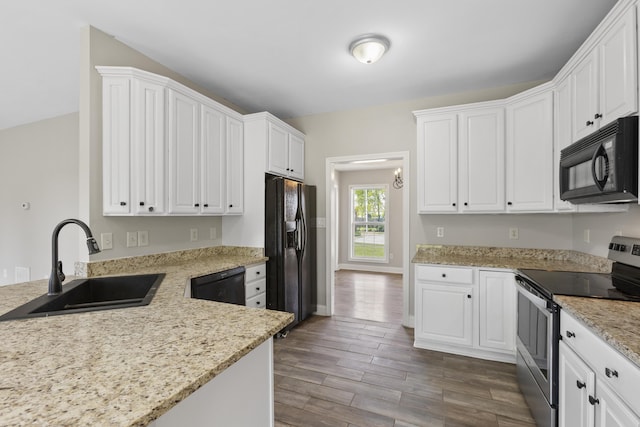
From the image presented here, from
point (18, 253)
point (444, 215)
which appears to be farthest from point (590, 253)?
point (18, 253)

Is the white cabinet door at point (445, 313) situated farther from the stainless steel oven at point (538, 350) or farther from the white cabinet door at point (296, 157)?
the white cabinet door at point (296, 157)

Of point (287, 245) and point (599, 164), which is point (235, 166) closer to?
point (287, 245)

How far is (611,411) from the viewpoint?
42.1 inches

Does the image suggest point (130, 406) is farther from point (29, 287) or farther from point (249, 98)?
point (249, 98)

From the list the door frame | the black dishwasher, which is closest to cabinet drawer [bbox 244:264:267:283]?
the black dishwasher

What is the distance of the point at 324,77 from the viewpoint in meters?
2.89

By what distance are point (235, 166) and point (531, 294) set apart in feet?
9.39

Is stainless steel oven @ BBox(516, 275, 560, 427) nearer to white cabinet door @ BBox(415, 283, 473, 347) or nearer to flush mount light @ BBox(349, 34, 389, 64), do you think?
white cabinet door @ BBox(415, 283, 473, 347)

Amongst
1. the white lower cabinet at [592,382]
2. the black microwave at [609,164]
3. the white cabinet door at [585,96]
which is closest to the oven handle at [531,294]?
→ the white lower cabinet at [592,382]

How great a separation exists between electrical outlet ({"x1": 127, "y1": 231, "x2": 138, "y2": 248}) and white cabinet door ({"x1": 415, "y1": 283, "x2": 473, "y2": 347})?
2625 mm

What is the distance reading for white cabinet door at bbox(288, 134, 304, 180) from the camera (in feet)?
11.9

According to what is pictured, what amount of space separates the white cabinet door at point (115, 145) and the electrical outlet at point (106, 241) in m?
0.19

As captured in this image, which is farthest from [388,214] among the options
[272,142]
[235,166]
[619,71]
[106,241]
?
[106,241]

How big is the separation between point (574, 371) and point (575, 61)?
204 cm
